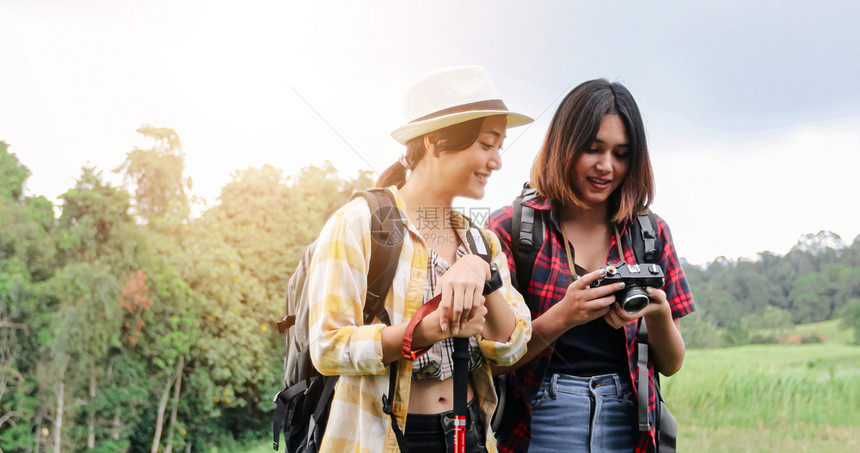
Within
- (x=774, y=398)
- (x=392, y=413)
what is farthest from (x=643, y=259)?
(x=774, y=398)

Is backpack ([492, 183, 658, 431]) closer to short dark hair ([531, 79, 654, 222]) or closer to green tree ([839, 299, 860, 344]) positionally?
short dark hair ([531, 79, 654, 222])

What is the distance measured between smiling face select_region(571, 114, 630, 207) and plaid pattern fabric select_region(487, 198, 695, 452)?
0.15 m

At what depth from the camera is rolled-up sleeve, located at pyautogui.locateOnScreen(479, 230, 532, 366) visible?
170 cm

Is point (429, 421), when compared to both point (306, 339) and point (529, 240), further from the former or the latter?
point (529, 240)

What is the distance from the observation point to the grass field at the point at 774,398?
581 centimetres

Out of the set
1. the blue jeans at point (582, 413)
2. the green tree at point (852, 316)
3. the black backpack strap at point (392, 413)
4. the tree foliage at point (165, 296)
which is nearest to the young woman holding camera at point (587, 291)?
the blue jeans at point (582, 413)

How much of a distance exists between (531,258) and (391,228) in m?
0.63

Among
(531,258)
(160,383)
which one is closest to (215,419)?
(160,383)

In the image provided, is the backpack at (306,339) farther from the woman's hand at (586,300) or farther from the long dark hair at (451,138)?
the woman's hand at (586,300)

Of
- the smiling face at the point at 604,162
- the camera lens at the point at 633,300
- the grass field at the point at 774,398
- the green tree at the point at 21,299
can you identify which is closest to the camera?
the camera lens at the point at 633,300

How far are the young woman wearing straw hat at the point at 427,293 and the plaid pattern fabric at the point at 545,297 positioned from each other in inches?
8.1

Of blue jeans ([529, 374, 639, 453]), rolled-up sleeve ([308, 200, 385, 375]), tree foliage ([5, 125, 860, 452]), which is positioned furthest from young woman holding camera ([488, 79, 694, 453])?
tree foliage ([5, 125, 860, 452])

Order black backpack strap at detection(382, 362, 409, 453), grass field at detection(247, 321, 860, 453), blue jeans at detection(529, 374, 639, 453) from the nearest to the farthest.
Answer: black backpack strap at detection(382, 362, 409, 453), blue jeans at detection(529, 374, 639, 453), grass field at detection(247, 321, 860, 453)

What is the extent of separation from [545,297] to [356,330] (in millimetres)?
790
